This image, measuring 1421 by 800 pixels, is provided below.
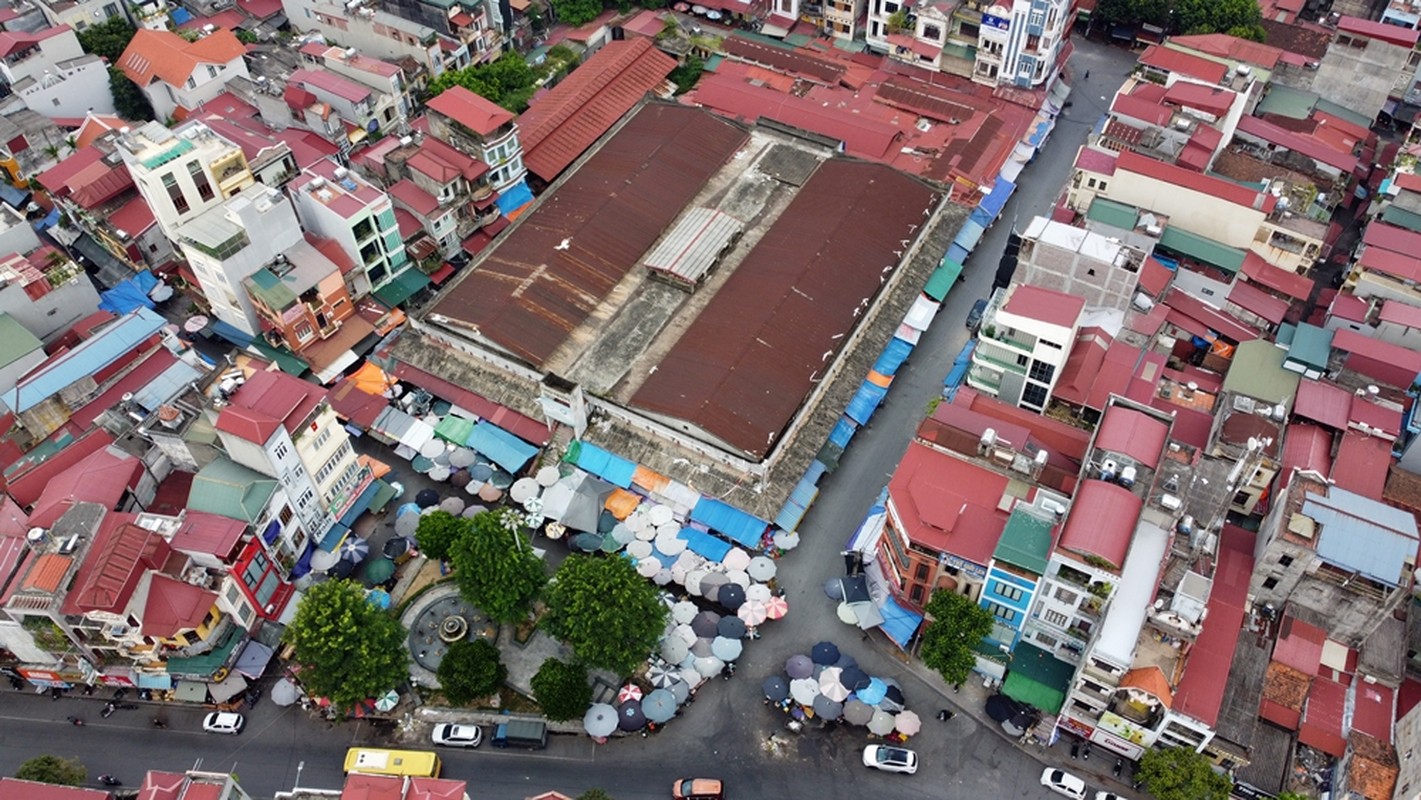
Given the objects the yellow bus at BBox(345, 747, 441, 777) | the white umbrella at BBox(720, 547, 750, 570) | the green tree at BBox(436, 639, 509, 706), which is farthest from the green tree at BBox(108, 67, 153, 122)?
the white umbrella at BBox(720, 547, 750, 570)

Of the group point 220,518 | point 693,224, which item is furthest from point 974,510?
point 220,518

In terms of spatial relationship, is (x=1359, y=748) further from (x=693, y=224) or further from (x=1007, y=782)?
(x=693, y=224)

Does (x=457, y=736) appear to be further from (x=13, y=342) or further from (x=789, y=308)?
(x=13, y=342)

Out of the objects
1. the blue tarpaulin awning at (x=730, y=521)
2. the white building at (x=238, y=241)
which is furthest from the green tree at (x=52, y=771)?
the blue tarpaulin awning at (x=730, y=521)

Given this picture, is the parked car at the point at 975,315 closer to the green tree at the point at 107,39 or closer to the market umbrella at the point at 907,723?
the market umbrella at the point at 907,723

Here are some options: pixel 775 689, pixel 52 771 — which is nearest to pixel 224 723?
pixel 52 771

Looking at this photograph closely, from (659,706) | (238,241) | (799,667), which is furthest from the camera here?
(238,241)
